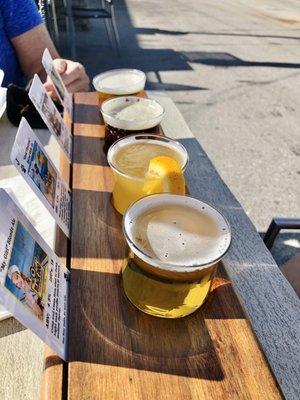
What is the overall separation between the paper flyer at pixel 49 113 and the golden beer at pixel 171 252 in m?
0.41

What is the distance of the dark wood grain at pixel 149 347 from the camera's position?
0.57 metres

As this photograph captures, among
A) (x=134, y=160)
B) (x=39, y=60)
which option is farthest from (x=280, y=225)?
(x=39, y=60)

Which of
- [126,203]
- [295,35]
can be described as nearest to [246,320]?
[126,203]

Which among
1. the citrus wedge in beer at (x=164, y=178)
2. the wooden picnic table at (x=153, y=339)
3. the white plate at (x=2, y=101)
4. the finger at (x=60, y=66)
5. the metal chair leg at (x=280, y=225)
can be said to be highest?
the citrus wedge in beer at (x=164, y=178)

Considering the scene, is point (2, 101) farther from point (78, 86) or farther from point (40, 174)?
point (40, 174)

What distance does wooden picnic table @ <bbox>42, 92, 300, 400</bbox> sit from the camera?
0.58m

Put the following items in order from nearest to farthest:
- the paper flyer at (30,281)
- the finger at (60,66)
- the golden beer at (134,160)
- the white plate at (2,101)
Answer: the paper flyer at (30,281), the golden beer at (134,160), the white plate at (2,101), the finger at (60,66)

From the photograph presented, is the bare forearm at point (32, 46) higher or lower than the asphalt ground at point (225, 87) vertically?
higher

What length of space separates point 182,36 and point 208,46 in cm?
73

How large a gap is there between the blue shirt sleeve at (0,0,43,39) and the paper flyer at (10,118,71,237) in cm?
115

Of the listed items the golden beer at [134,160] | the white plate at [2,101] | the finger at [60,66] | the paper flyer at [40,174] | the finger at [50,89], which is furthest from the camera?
the finger at [60,66]

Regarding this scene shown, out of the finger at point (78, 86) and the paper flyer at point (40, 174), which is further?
the finger at point (78, 86)

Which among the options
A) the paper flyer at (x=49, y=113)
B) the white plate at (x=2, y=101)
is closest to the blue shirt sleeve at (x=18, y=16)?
the white plate at (x=2, y=101)

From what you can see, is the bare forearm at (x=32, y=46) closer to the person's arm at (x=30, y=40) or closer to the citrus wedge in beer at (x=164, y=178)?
the person's arm at (x=30, y=40)
